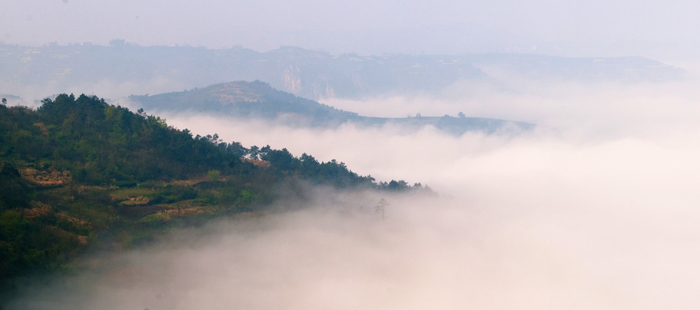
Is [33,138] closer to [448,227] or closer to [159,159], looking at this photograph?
[159,159]

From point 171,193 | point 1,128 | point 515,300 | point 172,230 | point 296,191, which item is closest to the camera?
point 172,230

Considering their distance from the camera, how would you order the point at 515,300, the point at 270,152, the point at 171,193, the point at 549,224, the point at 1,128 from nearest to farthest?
the point at 1,128
the point at 171,193
the point at 515,300
the point at 270,152
the point at 549,224

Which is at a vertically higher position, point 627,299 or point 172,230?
point 172,230

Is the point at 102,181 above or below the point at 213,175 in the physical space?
above

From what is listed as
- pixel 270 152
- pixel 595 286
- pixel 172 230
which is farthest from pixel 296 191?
pixel 595 286

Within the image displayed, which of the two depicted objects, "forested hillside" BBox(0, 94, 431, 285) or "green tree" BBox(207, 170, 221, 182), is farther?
"green tree" BBox(207, 170, 221, 182)

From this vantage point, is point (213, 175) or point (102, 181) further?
point (213, 175)

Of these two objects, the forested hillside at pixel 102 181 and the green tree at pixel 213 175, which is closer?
the forested hillside at pixel 102 181

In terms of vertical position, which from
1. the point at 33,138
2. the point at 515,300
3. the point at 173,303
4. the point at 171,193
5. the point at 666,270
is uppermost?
the point at 33,138
